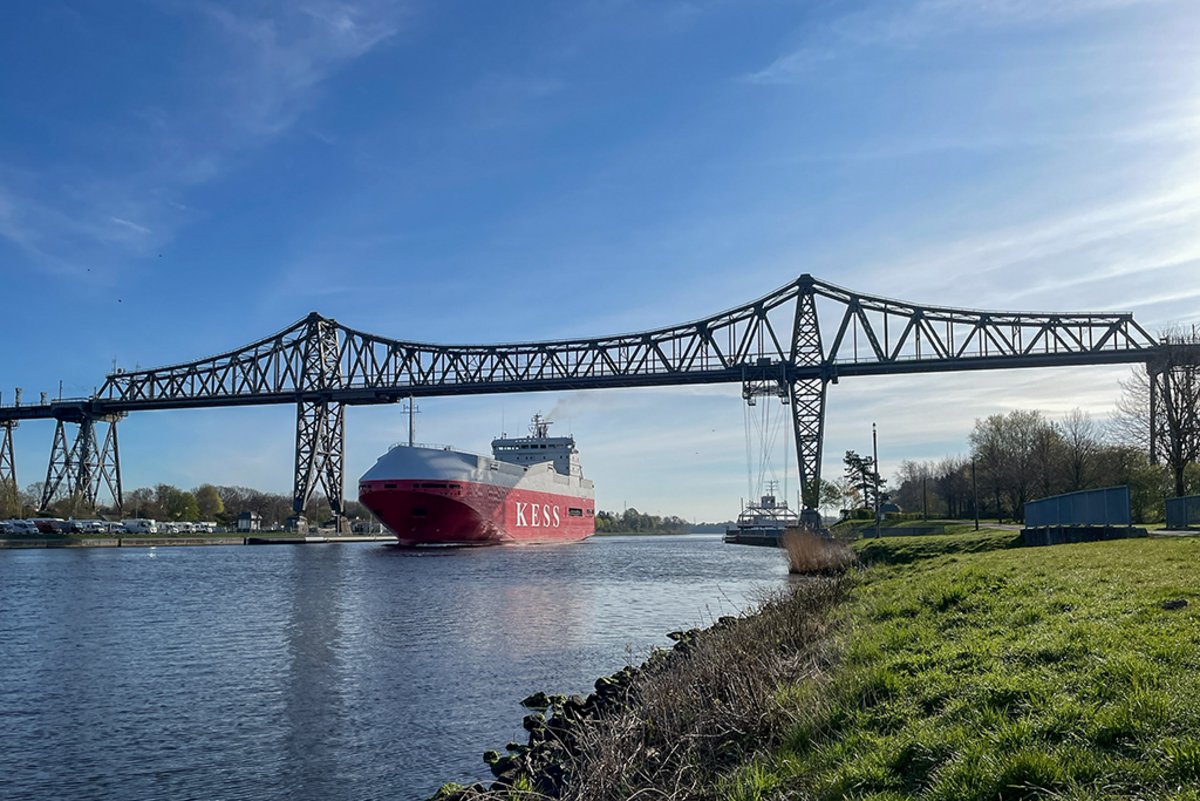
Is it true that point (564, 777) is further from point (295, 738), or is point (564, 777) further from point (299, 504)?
point (299, 504)

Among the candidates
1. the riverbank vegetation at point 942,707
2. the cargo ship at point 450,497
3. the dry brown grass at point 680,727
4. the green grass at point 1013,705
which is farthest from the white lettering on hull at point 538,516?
the green grass at point 1013,705

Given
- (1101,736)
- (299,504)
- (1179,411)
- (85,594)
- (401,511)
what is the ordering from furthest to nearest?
(299,504) < (401,511) < (1179,411) < (85,594) < (1101,736)

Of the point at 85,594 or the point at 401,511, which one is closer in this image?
the point at 85,594

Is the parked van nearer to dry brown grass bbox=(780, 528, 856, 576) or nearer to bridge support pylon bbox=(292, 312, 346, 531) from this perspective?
bridge support pylon bbox=(292, 312, 346, 531)

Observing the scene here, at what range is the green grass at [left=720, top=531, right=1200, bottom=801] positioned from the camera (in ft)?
19.4

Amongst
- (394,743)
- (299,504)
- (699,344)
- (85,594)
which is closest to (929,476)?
(699,344)

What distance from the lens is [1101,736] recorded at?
6.27m

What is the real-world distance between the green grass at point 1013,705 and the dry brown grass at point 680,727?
451 mm

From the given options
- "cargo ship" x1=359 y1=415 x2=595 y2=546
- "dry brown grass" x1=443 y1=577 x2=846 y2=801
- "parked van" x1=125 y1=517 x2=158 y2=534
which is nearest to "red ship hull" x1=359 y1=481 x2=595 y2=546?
"cargo ship" x1=359 y1=415 x2=595 y2=546

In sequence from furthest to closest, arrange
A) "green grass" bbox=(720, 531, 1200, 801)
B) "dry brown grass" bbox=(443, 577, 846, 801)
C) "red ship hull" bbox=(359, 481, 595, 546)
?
"red ship hull" bbox=(359, 481, 595, 546) < "dry brown grass" bbox=(443, 577, 846, 801) < "green grass" bbox=(720, 531, 1200, 801)

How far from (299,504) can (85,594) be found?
71411 mm

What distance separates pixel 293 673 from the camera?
62.3ft

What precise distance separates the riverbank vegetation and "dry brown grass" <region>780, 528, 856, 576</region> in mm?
24190

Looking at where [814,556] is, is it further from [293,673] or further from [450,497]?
[450,497]
